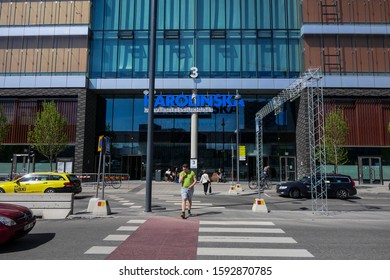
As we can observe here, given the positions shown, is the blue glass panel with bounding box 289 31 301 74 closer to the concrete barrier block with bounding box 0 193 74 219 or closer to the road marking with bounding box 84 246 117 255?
the concrete barrier block with bounding box 0 193 74 219

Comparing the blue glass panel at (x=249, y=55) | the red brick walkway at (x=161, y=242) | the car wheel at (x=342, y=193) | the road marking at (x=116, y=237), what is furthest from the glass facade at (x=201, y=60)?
the road marking at (x=116, y=237)

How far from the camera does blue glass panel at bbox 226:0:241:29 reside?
32.9 m

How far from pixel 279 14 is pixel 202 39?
845cm

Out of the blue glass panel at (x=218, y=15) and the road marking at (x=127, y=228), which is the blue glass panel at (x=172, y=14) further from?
the road marking at (x=127, y=228)

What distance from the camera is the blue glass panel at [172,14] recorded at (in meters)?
33.1

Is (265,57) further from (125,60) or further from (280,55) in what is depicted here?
(125,60)

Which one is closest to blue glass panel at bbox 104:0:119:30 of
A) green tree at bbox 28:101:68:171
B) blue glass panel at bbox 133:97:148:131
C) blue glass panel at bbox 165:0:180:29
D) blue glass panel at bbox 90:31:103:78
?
blue glass panel at bbox 90:31:103:78

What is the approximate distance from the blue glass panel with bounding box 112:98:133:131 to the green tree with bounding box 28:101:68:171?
6051 mm

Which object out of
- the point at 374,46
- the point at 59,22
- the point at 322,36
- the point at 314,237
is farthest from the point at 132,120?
the point at 314,237

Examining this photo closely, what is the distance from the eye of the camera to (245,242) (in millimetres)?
7672

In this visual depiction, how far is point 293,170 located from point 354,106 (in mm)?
8644

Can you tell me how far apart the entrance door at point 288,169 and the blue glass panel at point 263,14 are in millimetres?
13796

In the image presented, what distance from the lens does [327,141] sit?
91.5 feet

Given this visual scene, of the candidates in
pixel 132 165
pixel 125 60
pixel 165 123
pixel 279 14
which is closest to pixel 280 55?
pixel 279 14
